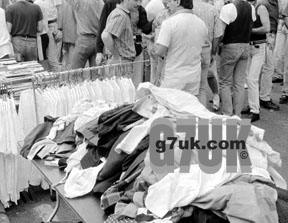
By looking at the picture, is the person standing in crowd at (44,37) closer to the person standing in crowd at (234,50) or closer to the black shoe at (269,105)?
the person standing in crowd at (234,50)

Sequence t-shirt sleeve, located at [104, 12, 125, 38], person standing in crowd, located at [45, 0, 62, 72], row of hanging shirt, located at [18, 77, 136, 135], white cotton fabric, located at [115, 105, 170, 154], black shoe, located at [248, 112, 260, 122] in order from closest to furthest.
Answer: white cotton fabric, located at [115, 105, 170, 154]
row of hanging shirt, located at [18, 77, 136, 135]
t-shirt sleeve, located at [104, 12, 125, 38]
black shoe, located at [248, 112, 260, 122]
person standing in crowd, located at [45, 0, 62, 72]

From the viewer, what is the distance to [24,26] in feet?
16.3

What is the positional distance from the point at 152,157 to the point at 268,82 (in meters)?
3.90

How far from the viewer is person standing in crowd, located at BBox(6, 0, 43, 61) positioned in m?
4.88

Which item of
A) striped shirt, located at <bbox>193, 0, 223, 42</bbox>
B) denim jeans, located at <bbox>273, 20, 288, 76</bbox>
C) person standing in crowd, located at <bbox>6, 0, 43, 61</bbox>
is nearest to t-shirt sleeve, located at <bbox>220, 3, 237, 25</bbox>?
striped shirt, located at <bbox>193, 0, 223, 42</bbox>

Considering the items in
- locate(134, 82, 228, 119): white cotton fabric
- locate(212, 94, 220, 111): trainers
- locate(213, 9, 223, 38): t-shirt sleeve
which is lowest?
locate(212, 94, 220, 111): trainers

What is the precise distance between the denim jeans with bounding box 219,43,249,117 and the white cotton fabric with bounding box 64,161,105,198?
2.74m

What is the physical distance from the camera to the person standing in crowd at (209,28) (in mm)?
3984

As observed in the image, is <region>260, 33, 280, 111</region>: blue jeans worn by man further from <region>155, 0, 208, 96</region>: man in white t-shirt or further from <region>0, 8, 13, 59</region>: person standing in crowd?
<region>0, 8, 13, 59</region>: person standing in crowd

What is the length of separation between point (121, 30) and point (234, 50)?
1307 mm

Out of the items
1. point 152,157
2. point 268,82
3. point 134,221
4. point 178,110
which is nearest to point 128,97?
point 178,110

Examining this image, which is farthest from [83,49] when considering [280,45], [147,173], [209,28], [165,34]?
[147,173]

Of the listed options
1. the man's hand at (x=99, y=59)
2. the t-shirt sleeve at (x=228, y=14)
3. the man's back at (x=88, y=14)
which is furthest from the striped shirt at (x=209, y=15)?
the man's back at (x=88, y=14)

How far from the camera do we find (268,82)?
18.1 feet
